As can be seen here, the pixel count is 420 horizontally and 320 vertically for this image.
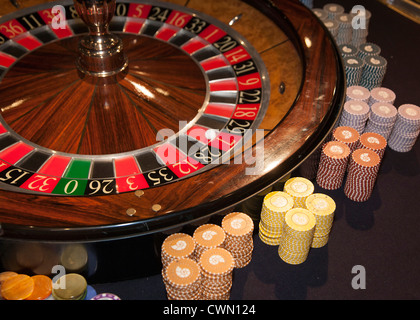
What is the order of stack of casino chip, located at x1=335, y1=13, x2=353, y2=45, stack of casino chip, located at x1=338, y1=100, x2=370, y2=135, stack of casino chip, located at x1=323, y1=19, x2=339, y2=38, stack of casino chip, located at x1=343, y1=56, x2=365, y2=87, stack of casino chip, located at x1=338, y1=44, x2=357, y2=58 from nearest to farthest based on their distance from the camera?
stack of casino chip, located at x1=338, y1=100, x2=370, y2=135, stack of casino chip, located at x1=343, y1=56, x2=365, y2=87, stack of casino chip, located at x1=338, y1=44, x2=357, y2=58, stack of casino chip, located at x1=323, y1=19, x2=339, y2=38, stack of casino chip, located at x1=335, y1=13, x2=353, y2=45

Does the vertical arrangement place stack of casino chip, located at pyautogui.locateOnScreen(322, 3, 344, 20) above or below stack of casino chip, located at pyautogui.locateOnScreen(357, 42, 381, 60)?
above

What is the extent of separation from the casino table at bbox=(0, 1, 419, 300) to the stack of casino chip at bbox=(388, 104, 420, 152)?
8cm

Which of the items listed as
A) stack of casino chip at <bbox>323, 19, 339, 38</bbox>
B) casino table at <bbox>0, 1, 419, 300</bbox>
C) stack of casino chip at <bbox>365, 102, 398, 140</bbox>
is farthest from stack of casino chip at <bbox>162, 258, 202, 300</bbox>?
stack of casino chip at <bbox>323, 19, 339, 38</bbox>

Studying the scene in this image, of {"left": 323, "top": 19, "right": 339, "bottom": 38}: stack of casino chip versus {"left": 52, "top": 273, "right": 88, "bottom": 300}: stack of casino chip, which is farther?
{"left": 323, "top": 19, "right": 339, "bottom": 38}: stack of casino chip

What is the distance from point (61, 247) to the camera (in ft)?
8.53

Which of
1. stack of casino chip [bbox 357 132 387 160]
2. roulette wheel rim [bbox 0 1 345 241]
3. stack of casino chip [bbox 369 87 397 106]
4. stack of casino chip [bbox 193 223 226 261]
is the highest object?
roulette wheel rim [bbox 0 1 345 241]

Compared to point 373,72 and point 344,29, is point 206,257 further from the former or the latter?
point 344,29

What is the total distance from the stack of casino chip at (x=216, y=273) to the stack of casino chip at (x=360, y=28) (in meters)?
2.34

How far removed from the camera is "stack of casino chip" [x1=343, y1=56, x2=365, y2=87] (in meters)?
3.83

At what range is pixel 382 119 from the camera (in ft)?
11.6

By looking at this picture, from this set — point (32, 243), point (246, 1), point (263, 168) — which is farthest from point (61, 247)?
point (246, 1)

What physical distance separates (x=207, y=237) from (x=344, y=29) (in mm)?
2199

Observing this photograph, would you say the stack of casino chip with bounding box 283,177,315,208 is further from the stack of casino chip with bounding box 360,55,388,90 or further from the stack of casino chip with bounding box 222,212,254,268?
the stack of casino chip with bounding box 360,55,388,90
